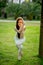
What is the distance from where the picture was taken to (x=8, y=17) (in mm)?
28266

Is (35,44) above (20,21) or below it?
below

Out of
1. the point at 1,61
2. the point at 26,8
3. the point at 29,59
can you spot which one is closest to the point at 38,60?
the point at 29,59

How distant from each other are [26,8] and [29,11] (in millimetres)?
432

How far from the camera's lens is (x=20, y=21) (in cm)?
785

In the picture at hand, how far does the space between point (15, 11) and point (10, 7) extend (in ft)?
2.29

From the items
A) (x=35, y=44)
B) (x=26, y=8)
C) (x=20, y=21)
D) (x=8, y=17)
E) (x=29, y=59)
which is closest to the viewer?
(x=20, y=21)

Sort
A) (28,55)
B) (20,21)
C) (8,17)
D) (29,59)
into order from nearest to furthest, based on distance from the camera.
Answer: (20,21) < (29,59) < (28,55) < (8,17)

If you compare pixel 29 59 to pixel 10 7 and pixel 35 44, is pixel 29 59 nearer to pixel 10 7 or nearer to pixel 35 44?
pixel 35 44

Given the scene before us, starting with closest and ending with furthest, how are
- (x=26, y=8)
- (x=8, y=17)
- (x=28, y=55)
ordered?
(x=28, y=55), (x=26, y=8), (x=8, y=17)

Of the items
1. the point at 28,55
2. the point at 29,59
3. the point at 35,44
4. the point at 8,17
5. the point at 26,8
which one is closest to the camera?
the point at 29,59

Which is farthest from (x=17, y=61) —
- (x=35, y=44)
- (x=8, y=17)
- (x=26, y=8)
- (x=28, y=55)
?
(x=8, y=17)

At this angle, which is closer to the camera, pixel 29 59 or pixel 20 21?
pixel 20 21

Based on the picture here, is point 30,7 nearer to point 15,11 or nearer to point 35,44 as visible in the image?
point 15,11


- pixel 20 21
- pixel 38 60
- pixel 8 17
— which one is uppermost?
pixel 20 21
